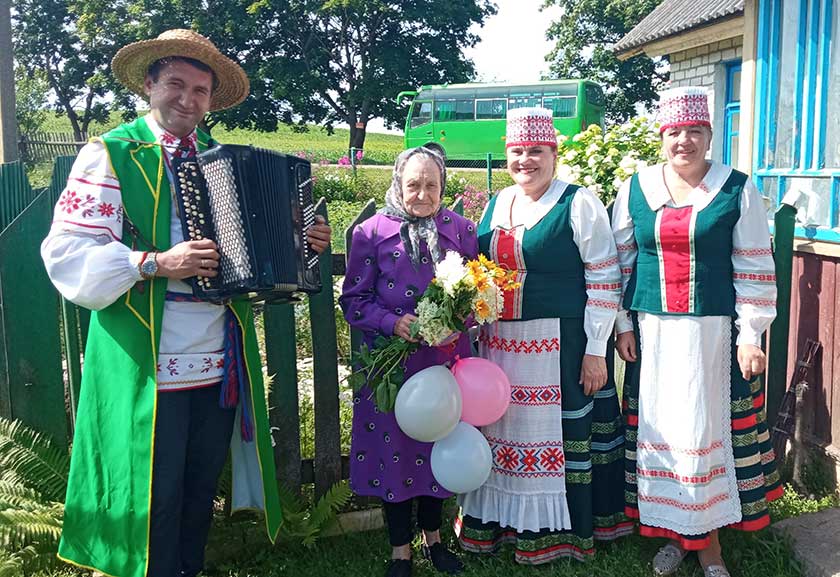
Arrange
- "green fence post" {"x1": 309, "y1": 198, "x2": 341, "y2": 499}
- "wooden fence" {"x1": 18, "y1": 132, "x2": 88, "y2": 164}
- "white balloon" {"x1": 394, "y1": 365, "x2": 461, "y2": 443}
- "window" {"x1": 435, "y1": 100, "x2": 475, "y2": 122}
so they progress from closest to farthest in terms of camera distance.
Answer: "white balloon" {"x1": 394, "y1": 365, "x2": 461, "y2": 443}, "green fence post" {"x1": 309, "y1": 198, "x2": 341, "y2": 499}, "wooden fence" {"x1": 18, "y1": 132, "x2": 88, "y2": 164}, "window" {"x1": 435, "y1": 100, "x2": 475, "y2": 122}

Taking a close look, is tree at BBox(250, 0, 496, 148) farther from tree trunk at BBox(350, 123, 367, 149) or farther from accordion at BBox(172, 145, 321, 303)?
accordion at BBox(172, 145, 321, 303)

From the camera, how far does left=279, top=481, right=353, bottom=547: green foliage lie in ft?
11.3

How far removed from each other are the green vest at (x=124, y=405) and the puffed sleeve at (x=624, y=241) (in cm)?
184

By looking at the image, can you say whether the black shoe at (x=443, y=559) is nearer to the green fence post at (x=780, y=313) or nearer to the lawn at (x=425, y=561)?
the lawn at (x=425, y=561)

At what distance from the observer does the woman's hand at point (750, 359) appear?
3.01 meters

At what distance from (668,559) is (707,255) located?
4.36 feet

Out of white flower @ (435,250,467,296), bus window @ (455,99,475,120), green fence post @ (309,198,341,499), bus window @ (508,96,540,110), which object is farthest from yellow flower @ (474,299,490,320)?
bus window @ (455,99,475,120)

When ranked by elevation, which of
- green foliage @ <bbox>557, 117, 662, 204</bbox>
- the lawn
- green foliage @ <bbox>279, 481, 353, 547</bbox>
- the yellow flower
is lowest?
the lawn

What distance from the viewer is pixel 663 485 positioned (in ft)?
10.3

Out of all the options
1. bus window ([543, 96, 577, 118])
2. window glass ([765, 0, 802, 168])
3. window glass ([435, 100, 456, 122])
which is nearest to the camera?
window glass ([765, 0, 802, 168])

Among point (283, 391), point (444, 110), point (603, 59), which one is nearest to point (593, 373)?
point (283, 391)

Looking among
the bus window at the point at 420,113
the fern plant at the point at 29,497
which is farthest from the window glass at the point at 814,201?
the bus window at the point at 420,113

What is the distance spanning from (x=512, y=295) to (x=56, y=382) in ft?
6.62

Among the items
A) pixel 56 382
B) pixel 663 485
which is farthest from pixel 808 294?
pixel 56 382
